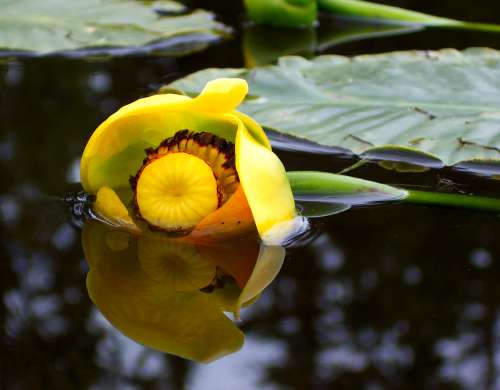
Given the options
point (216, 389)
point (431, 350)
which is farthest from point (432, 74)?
point (216, 389)

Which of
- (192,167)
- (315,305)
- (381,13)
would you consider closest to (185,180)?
(192,167)

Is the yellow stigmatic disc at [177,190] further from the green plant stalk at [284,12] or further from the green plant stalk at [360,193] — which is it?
the green plant stalk at [284,12]

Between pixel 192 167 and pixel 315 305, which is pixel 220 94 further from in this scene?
pixel 315 305

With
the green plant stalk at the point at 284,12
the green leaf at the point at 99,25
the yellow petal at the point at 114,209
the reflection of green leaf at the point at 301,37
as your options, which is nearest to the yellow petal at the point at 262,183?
the yellow petal at the point at 114,209

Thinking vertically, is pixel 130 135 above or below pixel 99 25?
above

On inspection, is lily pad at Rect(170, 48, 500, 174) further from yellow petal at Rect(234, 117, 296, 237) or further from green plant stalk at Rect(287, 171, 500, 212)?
yellow petal at Rect(234, 117, 296, 237)
